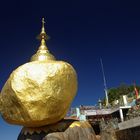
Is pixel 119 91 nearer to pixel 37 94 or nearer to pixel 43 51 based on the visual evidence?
pixel 43 51

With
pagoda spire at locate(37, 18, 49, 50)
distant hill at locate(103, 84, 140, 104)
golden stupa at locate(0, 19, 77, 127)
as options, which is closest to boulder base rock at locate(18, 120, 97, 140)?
golden stupa at locate(0, 19, 77, 127)

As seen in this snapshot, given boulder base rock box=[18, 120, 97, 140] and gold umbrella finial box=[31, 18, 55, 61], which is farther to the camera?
gold umbrella finial box=[31, 18, 55, 61]

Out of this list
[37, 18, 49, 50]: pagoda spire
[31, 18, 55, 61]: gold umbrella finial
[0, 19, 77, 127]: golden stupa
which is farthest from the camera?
[37, 18, 49, 50]: pagoda spire

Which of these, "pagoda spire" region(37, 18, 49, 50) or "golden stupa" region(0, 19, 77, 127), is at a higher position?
"pagoda spire" region(37, 18, 49, 50)

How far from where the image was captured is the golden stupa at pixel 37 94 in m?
7.42

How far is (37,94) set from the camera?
7457 millimetres

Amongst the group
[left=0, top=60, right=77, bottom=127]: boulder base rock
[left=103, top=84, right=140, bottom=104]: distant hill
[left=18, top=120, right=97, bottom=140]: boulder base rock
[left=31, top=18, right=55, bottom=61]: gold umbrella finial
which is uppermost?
[left=103, top=84, right=140, bottom=104]: distant hill

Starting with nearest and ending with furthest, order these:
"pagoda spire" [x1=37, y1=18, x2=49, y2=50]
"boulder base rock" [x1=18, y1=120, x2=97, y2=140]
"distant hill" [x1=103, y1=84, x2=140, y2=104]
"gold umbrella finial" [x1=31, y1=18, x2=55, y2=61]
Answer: "boulder base rock" [x1=18, y1=120, x2=97, y2=140], "gold umbrella finial" [x1=31, y1=18, x2=55, y2=61], "pagoda spire" [x1=37, y1=18, x2=49, y2=50], "distant hill" [x1=103, y1=84, x2=140, y2=104]

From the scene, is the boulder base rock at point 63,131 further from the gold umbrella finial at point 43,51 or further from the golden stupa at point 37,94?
the gold umbrella finial at point 43,51

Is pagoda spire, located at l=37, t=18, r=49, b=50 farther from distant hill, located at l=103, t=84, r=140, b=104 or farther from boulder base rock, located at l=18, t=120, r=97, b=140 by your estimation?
distant hill, located at l=103, t=84, r=140, b=104

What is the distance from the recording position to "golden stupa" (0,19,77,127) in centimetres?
742

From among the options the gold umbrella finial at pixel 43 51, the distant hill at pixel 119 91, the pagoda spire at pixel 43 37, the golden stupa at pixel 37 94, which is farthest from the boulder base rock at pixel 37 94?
the distant hill at pixel 119 91

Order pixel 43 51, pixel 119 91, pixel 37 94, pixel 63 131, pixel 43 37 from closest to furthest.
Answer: pixel 37 94 → pixel 63 131 → pixel 43 51 → pixel 43 37 → pixel 119 91

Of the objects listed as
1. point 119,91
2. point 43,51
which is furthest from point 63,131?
point 119,91
